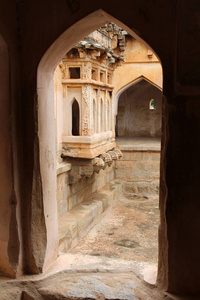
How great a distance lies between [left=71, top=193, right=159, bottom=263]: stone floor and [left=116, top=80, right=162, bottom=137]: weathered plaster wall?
503cm

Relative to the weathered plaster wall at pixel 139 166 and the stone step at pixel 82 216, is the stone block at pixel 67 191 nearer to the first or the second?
the stone step at pixel 82 216

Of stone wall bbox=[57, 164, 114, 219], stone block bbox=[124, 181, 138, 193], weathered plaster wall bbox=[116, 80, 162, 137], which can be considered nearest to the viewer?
stone wall bbox=[57, 164, 114, 219]

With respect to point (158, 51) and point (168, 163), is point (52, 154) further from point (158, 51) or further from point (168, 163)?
point (158, 51)

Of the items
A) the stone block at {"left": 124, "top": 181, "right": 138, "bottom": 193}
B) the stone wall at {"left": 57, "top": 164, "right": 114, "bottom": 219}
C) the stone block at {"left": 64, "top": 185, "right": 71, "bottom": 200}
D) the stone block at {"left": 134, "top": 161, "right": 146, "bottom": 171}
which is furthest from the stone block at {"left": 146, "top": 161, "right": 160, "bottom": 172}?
the stone block at {"left": 64, "top": 185, "right": 71, "bottom": 200}

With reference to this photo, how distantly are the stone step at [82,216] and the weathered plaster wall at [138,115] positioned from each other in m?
5.01

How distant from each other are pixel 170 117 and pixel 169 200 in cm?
50

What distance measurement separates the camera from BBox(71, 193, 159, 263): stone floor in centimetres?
516

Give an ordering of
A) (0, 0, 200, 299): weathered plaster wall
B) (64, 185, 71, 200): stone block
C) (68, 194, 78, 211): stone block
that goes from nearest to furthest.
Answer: (0, 0, 200, 299): weathered plaster wall < (64, 185, 71, 200): stone block < (68, 194, 78, 211): stone block

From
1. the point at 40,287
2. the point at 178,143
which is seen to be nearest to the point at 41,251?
the point at 40,287

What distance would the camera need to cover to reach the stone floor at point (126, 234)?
5.16 metres

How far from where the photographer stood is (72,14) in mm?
1875

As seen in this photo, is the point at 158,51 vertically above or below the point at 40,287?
above

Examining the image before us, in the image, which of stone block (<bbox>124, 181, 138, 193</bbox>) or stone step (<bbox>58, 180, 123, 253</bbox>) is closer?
stone step (<bbox>58, 180, 123, 253</bbox>)

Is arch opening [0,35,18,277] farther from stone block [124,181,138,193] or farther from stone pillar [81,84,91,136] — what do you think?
stone block [124,181,138,193]
